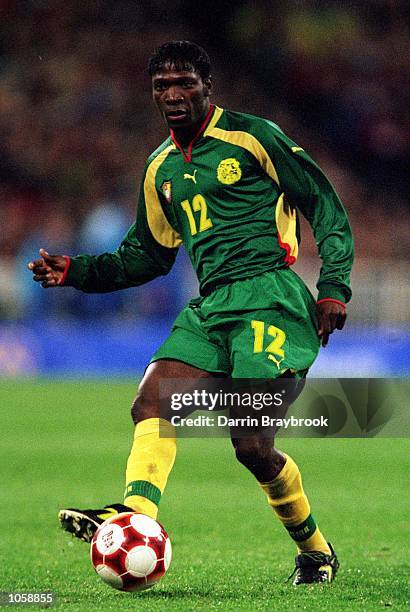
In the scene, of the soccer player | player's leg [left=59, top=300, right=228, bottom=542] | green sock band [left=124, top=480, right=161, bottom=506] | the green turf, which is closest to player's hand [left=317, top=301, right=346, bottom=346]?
the soccer player

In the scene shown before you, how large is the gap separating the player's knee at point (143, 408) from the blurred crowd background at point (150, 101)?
14174 millimetres

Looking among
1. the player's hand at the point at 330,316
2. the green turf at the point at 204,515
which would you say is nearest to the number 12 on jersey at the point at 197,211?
the player's hand at the point at 330,316

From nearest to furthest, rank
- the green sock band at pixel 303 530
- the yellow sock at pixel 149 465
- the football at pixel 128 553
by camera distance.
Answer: the football at pixel 128 553 < the yellow sock at pixel 149 465 < the green sock band at pixel 303 530

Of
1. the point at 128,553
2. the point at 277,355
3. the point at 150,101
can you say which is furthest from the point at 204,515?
the point at 150,101

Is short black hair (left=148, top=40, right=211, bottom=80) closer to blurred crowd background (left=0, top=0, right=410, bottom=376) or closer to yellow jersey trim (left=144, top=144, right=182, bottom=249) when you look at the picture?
yellow jersey trim (left=144, top=144, right=182, bottom=249)

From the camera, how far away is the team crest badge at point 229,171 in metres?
4.55

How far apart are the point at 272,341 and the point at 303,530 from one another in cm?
79

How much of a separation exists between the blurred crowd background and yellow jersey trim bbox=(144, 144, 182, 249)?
44.7 ft

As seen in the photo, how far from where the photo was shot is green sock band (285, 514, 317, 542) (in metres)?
4.62

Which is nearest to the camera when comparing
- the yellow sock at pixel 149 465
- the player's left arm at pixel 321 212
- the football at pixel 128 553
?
the football at pixel 128 553

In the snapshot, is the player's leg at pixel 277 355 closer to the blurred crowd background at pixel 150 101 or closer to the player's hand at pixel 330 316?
the player's hand at pixel 330 316

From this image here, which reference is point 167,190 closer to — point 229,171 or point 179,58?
point 229,171

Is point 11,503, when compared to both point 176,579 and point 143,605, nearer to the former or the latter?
point 176,579

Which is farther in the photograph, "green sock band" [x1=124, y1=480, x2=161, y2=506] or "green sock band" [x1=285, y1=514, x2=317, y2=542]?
"green sock band" [x1=285, y1=514, x2=317, y2=542]
